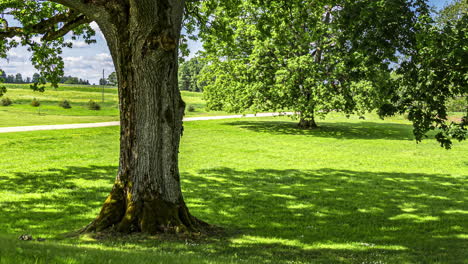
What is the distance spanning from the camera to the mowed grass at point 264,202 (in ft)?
24.1

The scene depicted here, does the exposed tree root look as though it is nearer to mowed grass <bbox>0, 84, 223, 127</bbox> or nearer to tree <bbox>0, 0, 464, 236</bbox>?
tree <bbox>0, 0, 464, 236</bbox>

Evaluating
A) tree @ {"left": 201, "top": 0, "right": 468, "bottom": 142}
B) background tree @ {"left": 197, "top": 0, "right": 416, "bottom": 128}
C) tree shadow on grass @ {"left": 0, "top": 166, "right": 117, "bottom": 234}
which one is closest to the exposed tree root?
tree shadow on grass @ {"left": 0, "top": 166, "right": 117, "bottom": 234}

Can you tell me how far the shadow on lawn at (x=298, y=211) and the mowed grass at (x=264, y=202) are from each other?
0.04 metres

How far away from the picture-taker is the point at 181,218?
340 inches

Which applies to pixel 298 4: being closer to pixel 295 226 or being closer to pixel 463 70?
pixel 463 70

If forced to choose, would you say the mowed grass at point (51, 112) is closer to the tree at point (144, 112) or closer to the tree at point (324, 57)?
the tree at point (324, 57)

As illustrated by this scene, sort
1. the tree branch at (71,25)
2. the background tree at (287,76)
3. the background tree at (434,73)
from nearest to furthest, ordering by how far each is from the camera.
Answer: the background tree at (434,73) < the tree branch at (71,25) < the background tree at (287,76)

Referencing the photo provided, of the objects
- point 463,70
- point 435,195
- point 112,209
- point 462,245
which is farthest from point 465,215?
point 112,209

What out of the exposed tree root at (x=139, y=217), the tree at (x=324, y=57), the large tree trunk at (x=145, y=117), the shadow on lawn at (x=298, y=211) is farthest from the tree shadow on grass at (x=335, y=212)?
the tree at (x=324, y=57)

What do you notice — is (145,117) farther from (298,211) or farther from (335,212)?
(335,212)

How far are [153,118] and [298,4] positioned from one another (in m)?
8.83

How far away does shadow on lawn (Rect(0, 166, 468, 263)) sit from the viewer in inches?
311

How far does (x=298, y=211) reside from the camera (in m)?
11.8

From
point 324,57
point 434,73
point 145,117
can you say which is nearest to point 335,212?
point 434,73
